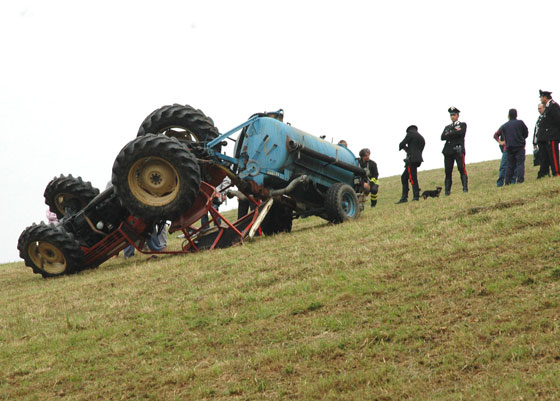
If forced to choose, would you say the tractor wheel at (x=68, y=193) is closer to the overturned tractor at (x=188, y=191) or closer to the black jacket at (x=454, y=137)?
the overturned tractor at (x=188, y=191)

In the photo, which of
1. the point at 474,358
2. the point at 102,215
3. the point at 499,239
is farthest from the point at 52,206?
the point at 474,358

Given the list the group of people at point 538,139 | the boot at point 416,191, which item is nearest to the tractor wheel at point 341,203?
the boot at point 416,191

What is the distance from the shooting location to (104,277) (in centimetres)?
1130

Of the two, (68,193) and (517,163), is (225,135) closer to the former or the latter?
(68,193)

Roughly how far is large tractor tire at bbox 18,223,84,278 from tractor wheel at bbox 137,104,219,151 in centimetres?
262

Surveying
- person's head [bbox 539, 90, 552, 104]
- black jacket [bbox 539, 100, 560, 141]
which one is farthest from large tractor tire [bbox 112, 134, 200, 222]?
person's head [bbox 539, 90, 552, 104]

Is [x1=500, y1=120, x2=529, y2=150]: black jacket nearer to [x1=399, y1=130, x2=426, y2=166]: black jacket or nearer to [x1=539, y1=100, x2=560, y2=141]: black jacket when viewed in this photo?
[x1=539, y1=100, x2=560, y2=141]: black jacket

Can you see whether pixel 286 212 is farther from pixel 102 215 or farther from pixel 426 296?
pixel 426 296

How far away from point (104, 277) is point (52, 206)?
3732 millimetres

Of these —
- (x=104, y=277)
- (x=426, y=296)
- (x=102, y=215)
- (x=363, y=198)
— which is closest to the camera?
(x=426, y=296)

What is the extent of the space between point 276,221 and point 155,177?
135 inches

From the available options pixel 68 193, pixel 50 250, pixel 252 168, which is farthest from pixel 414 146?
pixel 50 250

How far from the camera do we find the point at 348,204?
14109 millimetres

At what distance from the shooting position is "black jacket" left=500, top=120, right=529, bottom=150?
15648 mm
